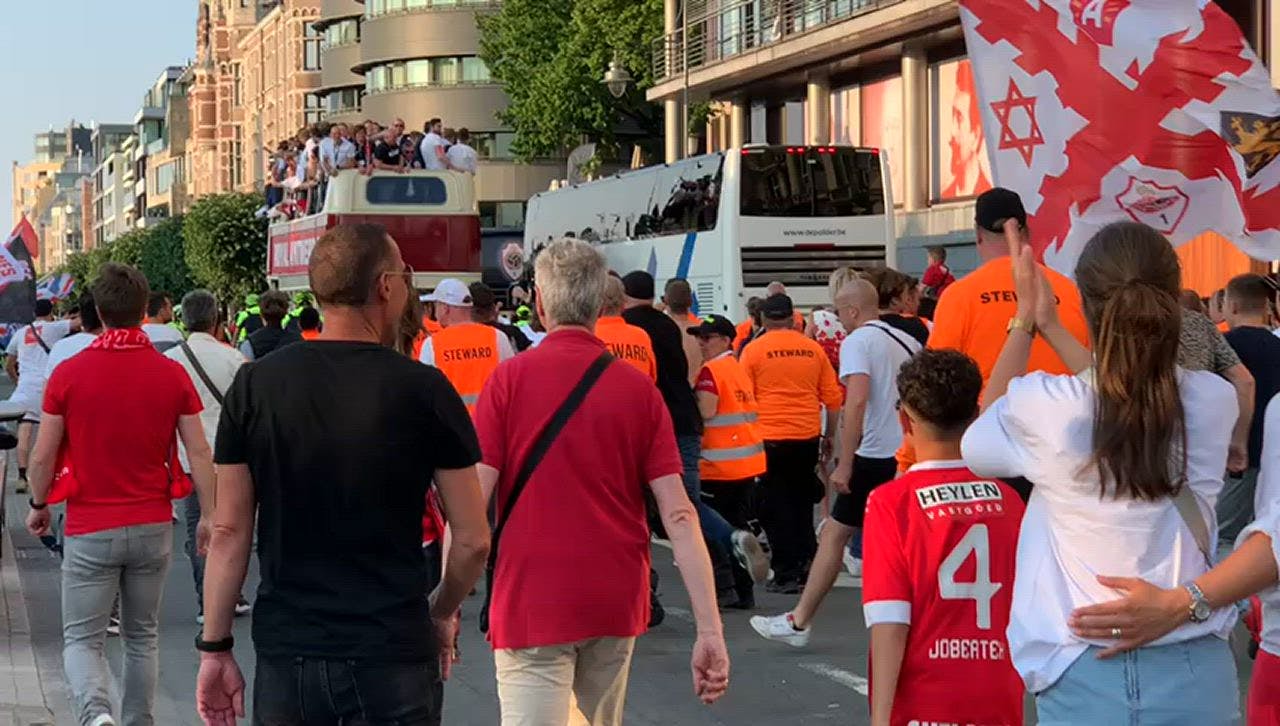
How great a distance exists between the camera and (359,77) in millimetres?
89750

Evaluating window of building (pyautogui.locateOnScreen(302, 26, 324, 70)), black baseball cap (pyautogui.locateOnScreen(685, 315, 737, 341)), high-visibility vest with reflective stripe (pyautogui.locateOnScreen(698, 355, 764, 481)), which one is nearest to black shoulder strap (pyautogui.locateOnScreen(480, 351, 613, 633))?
high-visibility vest with reflective stripe (pyautogui.locateOnScreen(698, 355, 764, 481))

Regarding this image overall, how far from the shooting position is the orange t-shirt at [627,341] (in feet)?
34.5

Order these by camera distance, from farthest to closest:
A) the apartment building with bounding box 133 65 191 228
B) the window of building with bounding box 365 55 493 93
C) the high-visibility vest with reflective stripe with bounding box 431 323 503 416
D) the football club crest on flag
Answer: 1. the apartment building with bounding box 133 65 191 228
2. the window of building with bounding box 365 55 493 93
3. the football club crest on flag
4. the high-visibility vest with reflective stripe with bounding box 431 323 503 416

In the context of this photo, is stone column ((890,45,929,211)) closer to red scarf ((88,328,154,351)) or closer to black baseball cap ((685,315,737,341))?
black baseball cap ((685,315,737,341))

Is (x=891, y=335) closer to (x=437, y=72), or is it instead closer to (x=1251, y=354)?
(x=1251, y=354)

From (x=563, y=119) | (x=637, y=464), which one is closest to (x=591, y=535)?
(x=637, y=464)

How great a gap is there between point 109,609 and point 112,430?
626mm

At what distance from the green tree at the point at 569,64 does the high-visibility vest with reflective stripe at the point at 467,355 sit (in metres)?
40.2

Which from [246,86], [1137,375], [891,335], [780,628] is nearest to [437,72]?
[246,86]

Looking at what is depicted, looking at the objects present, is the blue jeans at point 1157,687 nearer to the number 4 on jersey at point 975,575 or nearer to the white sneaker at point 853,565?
the number 4 on jersey at point 975,575

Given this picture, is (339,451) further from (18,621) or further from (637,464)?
(18,621)

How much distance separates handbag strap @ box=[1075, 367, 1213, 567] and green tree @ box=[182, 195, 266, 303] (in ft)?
246

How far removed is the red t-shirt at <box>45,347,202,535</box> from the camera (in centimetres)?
753

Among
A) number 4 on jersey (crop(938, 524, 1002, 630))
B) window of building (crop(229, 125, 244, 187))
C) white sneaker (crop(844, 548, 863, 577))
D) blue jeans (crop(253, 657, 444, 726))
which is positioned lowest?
white sneaker (crop(844, 548, 863, 577))
